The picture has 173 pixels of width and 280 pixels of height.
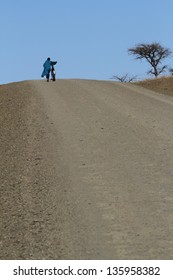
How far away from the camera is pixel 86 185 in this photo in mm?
8656

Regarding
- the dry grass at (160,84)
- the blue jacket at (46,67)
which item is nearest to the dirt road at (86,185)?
the dry grass at (160,84)

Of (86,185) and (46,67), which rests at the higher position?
(46,67)

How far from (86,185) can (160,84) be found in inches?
882

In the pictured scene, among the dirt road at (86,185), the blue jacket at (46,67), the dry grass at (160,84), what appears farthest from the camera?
the blue jacket at (46,67)

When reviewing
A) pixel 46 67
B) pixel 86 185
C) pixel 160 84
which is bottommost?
pixel 86 185

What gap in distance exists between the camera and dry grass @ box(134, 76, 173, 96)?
92.4 feet

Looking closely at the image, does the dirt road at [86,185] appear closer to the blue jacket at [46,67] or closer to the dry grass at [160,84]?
the dry grass at [160,84]

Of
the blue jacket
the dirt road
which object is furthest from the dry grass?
→ the dirt road

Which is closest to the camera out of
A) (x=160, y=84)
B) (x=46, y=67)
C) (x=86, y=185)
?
(x=86, y=185)

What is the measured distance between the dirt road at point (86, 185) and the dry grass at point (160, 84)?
12.2 m

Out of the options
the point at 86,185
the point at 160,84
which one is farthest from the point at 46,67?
the point at 86,185

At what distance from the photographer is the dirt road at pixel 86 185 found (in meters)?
6.45

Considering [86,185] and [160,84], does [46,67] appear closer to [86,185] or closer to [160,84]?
[160,84]

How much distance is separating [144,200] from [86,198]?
0.77m
